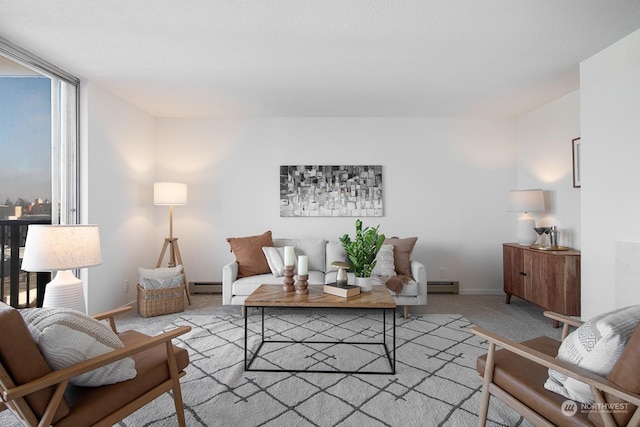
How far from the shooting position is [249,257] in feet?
12.4

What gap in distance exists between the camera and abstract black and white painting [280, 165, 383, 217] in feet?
14.7

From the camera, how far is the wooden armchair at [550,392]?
1118 mm

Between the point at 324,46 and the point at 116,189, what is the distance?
111 inches

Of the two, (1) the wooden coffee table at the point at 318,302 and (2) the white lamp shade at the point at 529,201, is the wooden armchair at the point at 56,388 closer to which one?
(1) the wooden coffee table at the point at 318,302

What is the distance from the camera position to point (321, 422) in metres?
1.75

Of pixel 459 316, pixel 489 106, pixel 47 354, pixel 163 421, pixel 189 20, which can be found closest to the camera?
pixel 47 354

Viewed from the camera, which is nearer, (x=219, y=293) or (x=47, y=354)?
(x=47, y=354)

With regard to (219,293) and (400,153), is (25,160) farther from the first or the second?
(400,153)

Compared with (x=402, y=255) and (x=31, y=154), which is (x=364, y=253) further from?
(x=31, y=154)

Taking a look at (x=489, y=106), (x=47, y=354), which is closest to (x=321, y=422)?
(x=47, y=354)

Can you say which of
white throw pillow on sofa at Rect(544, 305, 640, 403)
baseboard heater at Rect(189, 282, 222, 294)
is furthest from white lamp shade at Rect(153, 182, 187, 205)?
white throw pillow on sofa at Rect(544, 305, 640, 403)

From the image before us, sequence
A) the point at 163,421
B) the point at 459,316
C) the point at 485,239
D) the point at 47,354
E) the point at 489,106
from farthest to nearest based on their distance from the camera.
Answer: the point at 485,239
the point at 489,106
the point at 459,316
the point at 163,421
the point at 47,354

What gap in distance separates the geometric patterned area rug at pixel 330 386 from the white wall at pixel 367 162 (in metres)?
1.61

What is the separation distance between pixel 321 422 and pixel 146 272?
2.75 m
